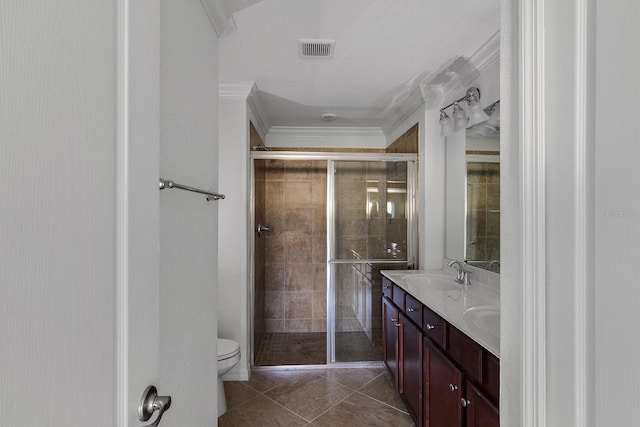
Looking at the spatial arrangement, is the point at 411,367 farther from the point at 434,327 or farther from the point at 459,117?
the point at 459,117

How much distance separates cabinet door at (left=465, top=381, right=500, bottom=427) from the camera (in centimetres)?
116

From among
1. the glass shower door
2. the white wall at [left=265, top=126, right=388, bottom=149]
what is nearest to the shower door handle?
the glass shower door

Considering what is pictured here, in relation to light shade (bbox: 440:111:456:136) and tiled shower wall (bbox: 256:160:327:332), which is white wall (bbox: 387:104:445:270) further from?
tiled shower wall (bbox: 256:160:327:332)

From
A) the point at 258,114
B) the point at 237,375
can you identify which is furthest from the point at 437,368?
the point at 258,114

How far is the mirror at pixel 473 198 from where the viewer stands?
6.68ft

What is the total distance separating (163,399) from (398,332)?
188cm

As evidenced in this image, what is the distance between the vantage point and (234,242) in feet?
9.21

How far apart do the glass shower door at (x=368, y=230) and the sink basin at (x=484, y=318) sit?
1316 mm
